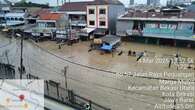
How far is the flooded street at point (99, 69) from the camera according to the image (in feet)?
51.8

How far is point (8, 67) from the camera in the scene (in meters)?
18.8

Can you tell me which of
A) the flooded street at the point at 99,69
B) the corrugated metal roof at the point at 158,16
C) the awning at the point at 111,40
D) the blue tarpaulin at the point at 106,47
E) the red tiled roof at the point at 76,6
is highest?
the red tiled roof at the point at 76,6

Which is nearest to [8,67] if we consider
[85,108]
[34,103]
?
[34,103]

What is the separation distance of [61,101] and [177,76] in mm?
11649

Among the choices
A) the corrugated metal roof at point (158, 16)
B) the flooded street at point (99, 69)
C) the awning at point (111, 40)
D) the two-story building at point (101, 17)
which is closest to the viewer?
the flooded street at point (99, 69)

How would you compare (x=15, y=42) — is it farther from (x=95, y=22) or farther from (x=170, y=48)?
(x=170, y=48)

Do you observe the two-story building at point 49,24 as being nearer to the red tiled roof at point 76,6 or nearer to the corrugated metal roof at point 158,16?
the red tiled roof at point 76,6

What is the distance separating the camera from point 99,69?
74.7ft

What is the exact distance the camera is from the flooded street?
1578cm

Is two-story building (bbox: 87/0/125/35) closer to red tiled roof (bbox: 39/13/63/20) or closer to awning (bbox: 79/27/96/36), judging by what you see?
awning (bbox: 79/27/96/36)

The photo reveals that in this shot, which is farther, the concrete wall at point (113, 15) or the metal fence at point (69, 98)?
the concrete wall at point (113, 15)

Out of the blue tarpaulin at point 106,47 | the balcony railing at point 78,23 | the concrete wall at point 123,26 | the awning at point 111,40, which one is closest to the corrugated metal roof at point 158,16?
the concrete wall at point 123,26

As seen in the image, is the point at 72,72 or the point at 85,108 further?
the point at 72,72

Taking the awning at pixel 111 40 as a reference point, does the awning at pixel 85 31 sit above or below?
above
